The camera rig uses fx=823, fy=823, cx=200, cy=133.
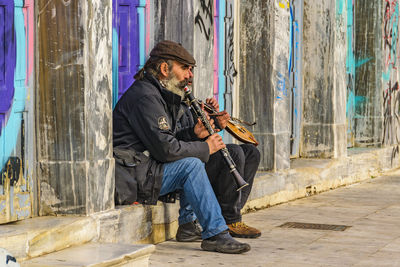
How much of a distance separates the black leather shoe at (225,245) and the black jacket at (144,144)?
1.56ft

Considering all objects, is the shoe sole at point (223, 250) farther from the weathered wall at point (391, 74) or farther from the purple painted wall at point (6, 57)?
the weathered wall at point (391, 74)

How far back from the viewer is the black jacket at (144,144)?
5492mm

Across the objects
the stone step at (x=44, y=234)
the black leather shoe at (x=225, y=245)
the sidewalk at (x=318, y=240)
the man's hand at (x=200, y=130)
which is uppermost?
the man's hand at (x=200, y=130)

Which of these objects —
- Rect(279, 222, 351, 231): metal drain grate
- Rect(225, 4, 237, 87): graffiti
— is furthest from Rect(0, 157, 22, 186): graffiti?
Rect(225, 4, 237, 87): graffiti

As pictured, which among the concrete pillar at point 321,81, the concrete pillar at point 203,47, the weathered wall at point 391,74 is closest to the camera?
the concrete pillar at point 203,47

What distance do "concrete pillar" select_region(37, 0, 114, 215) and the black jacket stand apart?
1.25 feet

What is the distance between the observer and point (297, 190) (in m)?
8.84

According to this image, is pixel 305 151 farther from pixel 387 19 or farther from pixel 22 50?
pixel 22 50

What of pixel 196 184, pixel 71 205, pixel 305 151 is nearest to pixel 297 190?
pixel 305 151

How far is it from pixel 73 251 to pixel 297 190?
14.6 ft

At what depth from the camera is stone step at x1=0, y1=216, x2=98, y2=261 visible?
4.45 m

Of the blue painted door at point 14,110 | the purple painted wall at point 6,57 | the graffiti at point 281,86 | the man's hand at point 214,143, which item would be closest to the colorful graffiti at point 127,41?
the man's hand at point 214,143

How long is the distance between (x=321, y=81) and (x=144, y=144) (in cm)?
516

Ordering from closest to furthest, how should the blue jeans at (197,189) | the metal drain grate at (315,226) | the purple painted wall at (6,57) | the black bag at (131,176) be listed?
the purple painted wall at (6,57) → the blue jeans at (197,189) → the black bag at (131,176) → the metal drain grate at (315,226)
